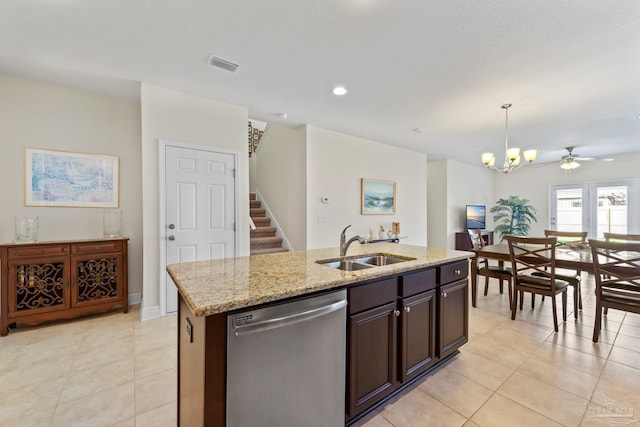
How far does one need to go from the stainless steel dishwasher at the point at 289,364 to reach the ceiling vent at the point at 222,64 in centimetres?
244

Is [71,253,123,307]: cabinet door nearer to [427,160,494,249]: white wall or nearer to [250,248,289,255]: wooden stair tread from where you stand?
[250,248,289,255]: wooden stair tread

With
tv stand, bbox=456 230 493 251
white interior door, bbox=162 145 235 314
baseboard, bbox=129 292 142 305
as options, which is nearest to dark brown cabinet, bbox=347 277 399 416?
white interior door, bbox=162 145 235 314

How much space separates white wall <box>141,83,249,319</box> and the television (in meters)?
6.56

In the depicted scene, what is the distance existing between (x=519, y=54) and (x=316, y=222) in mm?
3265

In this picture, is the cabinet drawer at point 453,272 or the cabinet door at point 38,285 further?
the cabinet door at point 38,285

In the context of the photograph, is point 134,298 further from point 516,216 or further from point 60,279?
point 516,216

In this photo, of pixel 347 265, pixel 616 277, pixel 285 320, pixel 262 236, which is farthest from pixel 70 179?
A: pixel 616 277

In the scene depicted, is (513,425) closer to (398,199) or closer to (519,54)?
(519,54)

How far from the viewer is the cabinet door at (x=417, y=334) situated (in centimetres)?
179

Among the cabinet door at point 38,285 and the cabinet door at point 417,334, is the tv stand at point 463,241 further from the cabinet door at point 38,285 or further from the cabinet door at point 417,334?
the cabinet door at point 38,285

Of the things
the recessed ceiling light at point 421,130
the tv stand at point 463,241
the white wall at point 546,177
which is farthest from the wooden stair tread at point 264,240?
the white wall at point 546,177

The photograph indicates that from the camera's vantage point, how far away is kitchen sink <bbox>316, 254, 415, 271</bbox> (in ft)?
6.77

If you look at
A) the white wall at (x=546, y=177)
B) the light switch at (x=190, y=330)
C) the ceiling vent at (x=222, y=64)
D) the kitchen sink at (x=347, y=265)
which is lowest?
the light switch at (x=190, y=330)

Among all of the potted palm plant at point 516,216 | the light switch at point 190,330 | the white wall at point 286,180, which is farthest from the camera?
the potted palm plant at point 516,216
